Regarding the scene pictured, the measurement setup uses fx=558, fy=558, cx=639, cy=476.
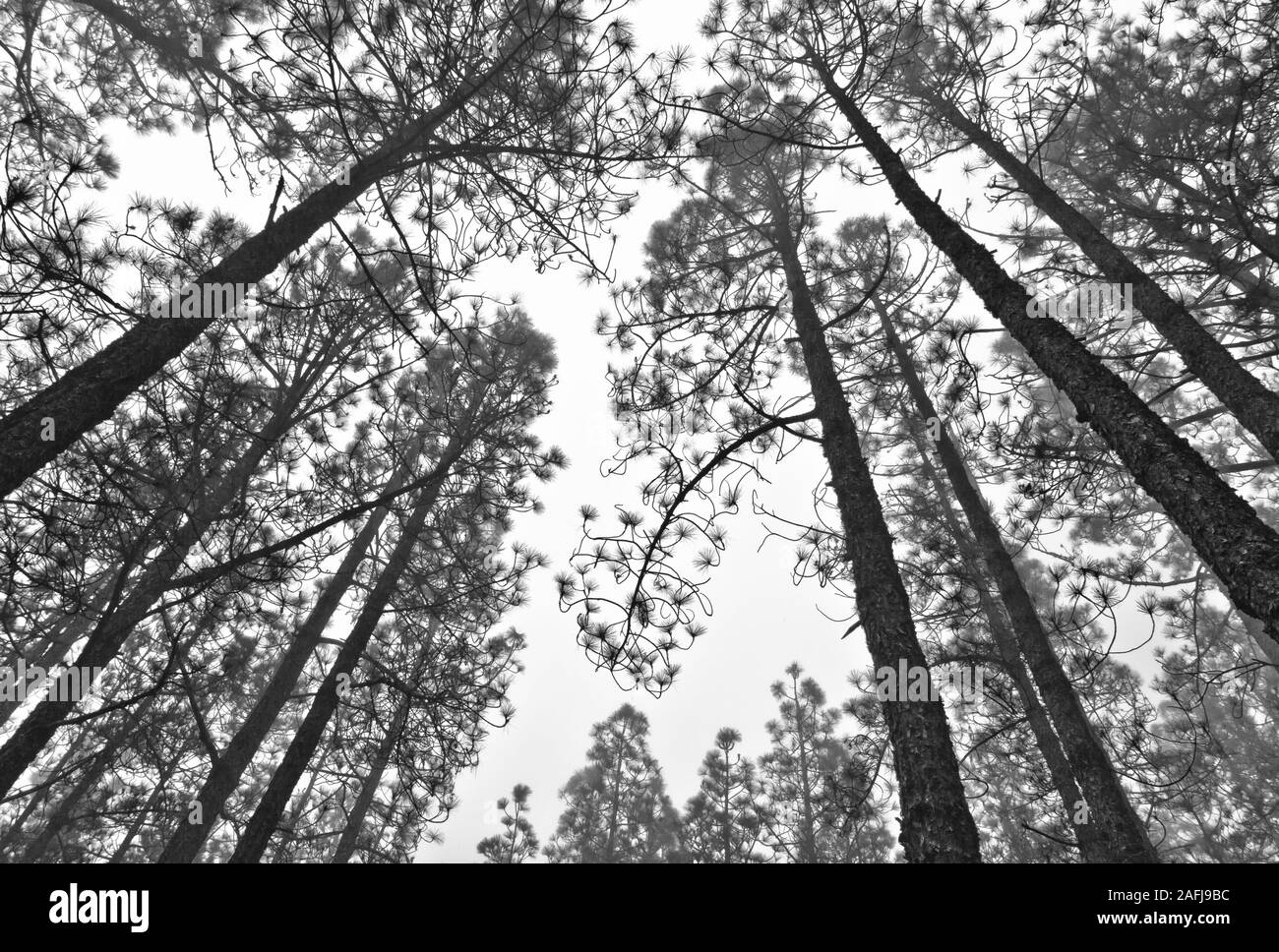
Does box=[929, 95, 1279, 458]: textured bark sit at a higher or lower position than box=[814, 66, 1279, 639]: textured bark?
Answer: higher

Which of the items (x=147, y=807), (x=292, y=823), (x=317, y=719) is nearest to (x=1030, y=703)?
(x=317, y=719)

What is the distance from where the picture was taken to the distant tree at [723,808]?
40.7 feet

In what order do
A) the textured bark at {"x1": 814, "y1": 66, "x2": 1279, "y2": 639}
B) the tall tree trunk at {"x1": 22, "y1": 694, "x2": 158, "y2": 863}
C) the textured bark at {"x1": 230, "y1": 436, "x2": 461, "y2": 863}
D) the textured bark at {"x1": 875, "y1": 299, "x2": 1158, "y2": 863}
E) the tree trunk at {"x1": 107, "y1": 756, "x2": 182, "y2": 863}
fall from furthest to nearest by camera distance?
the tree trunk at {"x1": 107, "y1": 756, "x2": 182, "y2": 863}
the tall tree trunk at {"x1": 22, "y1": 694, "x2": 158, "y2": 863}
the textured bark at {"x1": 230, "y1": 436, "x2": 461, "y2": 863}
the textured bark at {"x1": 875, "y1": 299, "x2": 1158, "y2": 863}
the textured bark at {"x1": 814, "y1": 66, "x2": 1279, "y2": 639}

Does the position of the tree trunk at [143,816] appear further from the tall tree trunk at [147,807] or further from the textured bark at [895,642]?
the textured bark at [895,642]

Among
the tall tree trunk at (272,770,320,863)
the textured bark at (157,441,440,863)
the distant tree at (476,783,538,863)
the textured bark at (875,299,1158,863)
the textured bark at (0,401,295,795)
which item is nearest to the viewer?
the textured bark at (0,401,295,795)

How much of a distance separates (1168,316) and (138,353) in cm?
703

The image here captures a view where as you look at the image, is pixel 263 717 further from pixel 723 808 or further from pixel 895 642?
pixel 723 808

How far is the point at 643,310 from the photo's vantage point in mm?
5469

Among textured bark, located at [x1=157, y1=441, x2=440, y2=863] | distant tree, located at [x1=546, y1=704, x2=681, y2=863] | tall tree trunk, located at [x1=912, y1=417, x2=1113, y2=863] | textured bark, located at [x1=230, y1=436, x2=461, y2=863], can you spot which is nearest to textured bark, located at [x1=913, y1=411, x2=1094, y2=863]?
tall tree trunk, located at [x1=912, y1=417, x2=1113, y2=863]

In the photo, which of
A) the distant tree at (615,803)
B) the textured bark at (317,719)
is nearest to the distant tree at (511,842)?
the distant tree at (615,803)

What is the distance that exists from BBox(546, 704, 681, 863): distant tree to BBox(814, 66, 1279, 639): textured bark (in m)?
15.1

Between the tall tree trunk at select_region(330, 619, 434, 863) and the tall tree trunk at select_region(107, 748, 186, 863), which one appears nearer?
the tall tree trunk at select_region(330, 619, 434, 863)

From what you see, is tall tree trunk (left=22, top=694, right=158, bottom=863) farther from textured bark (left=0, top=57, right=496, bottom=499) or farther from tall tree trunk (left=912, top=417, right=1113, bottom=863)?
tall tree trunk (left=912, top=417, right=1113, bottom=863)

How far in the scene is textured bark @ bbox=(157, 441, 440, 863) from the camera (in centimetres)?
483
